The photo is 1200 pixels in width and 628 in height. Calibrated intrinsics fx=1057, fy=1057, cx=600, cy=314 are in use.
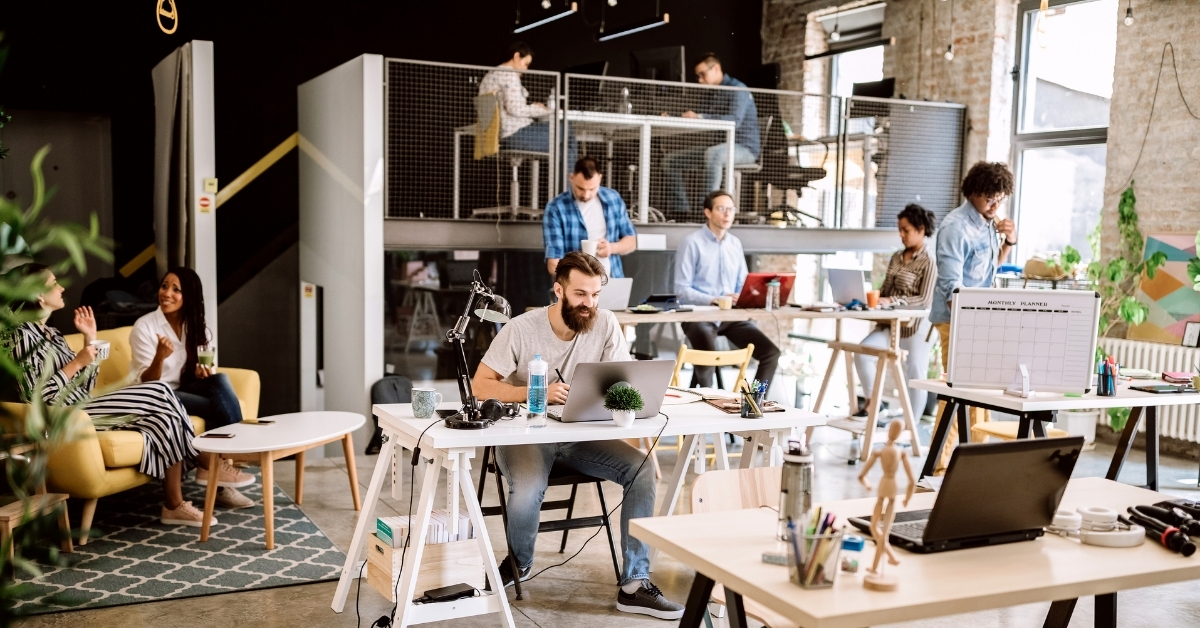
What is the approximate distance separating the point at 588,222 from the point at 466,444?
3.76 meters

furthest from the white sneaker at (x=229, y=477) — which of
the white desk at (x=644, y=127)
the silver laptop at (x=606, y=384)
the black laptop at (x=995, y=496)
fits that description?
the black laptop at (x=995, y=496)

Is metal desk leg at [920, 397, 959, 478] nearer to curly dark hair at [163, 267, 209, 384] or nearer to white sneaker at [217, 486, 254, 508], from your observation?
white sneaker at [217, 486, 254, 508]

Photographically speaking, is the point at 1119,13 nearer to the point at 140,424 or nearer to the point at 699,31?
the point at 699,31

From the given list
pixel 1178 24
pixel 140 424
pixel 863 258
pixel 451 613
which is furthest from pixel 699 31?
pixel 451 613

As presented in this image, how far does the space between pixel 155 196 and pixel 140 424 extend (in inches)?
167

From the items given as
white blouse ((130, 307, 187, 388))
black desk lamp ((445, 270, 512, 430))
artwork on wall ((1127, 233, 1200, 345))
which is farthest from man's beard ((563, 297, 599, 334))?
artwork on wall ((1127, 233, 1200, 345))

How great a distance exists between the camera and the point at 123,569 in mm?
4344

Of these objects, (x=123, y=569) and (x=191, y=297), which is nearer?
(x=123, y=569)

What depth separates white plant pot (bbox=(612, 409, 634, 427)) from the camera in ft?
11.9

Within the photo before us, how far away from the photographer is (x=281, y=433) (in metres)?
5.05

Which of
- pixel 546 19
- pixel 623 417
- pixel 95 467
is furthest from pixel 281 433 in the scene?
pixel 546 19

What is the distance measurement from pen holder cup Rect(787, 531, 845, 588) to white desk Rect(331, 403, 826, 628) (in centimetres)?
152

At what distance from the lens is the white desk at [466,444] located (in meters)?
3.39

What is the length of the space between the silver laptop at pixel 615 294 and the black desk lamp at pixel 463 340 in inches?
104
